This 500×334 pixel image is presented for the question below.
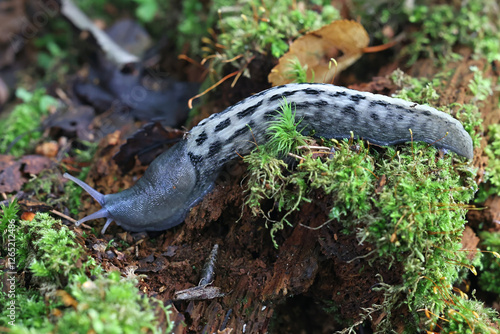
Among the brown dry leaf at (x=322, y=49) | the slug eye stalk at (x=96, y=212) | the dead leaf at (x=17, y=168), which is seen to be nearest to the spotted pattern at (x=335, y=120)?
the brown dry leaf at (x=322, y=49)

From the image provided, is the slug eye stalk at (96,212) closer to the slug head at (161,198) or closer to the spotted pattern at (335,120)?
the slug head at (161,198)

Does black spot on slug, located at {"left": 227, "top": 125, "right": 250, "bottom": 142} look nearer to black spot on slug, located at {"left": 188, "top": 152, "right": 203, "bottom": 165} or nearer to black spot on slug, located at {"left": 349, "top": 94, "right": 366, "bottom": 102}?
black spot on slug, located at {"left": 188, "top": 152, "right": 203, "bottom": 165}

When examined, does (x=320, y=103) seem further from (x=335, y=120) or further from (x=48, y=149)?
(x=48, y=149)

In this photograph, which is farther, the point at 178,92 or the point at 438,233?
the point at 178,92

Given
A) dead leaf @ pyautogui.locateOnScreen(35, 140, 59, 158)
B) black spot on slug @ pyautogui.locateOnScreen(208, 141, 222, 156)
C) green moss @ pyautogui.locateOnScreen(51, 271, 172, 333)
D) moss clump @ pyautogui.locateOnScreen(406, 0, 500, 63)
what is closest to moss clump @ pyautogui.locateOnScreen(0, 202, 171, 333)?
green moss @ pyautogui.locateOnScreen(51, 271, 172, 333)

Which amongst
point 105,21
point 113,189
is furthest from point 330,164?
point 105,21

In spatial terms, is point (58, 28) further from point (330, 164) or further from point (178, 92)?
point (330, 164)
